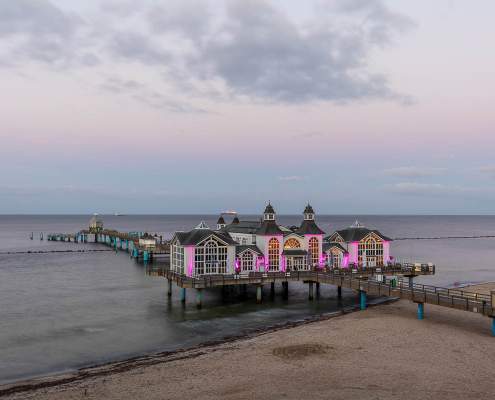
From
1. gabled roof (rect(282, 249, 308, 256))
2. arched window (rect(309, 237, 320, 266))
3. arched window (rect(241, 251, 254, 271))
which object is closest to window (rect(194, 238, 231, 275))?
arched window (rect(241, 251, 254, 271))

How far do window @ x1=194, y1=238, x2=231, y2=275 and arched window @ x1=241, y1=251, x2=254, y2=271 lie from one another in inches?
89.3

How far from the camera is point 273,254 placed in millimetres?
53781

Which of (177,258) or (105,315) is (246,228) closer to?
(177,258)

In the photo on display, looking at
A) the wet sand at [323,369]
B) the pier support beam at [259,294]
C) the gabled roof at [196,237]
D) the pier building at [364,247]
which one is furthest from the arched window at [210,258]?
the wet sand at [323,369]

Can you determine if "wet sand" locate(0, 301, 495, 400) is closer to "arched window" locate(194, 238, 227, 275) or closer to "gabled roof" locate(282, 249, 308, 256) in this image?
"arched window" locate(194, 238, 227, 275)

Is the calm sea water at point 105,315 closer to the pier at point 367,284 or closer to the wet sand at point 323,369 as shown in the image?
the pier at point 367,284

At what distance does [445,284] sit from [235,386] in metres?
49.2

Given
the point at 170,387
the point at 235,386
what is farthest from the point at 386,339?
the point at 170,387

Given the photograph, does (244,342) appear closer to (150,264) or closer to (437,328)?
(437,328)

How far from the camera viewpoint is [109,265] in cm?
8512

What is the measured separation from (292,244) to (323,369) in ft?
95.0

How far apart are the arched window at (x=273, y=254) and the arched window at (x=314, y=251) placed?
14.6 ft

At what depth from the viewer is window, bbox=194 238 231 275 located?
49781 millimetres

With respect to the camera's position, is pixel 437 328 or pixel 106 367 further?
pixel 437 328
